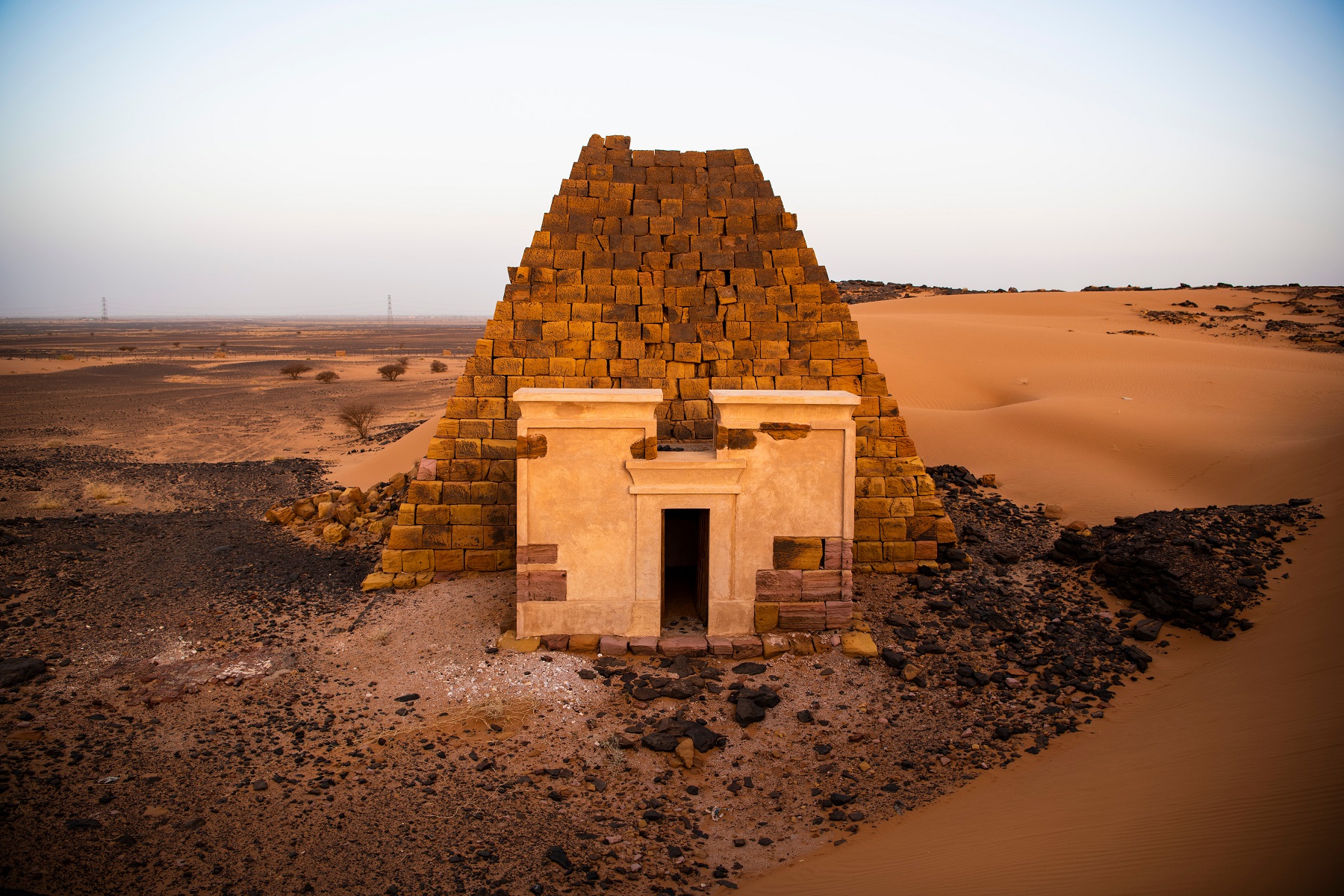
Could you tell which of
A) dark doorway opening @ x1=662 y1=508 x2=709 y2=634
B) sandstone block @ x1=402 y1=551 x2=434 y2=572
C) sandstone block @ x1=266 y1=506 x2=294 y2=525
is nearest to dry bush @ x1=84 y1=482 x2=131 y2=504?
sandstone block @ x1=266 y1=506 x2=294 y2=525

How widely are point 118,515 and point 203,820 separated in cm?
960

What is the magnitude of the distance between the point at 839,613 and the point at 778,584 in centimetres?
75

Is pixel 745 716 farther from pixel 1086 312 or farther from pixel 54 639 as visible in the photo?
pixel 1086 312

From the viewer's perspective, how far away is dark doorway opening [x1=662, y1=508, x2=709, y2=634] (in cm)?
838

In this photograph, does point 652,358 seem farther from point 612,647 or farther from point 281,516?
point 281,516

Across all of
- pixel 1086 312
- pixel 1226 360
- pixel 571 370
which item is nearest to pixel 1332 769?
pixel 571 370

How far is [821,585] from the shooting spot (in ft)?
26.3

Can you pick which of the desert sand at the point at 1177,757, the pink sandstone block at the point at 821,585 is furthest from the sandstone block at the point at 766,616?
the desert sand at the point at 1177,757

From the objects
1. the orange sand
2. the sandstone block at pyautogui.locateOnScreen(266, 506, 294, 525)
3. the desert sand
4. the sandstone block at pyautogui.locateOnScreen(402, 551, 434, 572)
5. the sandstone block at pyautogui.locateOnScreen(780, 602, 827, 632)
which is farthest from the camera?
the orange sand

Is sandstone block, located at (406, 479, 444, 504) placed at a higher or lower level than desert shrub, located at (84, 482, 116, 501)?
higher

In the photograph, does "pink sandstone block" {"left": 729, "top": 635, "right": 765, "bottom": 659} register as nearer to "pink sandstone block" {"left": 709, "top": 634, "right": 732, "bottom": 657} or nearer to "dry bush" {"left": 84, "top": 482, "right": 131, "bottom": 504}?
"pink sandstone block" {"left": 709, "top": 634, "right": 732, "bottom": 657}

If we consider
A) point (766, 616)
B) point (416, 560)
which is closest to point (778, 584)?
point (766, 616)

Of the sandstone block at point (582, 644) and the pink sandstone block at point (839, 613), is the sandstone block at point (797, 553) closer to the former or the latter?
the pink sandstone block at point (839, 613)

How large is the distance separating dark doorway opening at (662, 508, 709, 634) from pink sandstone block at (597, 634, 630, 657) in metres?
0.66
